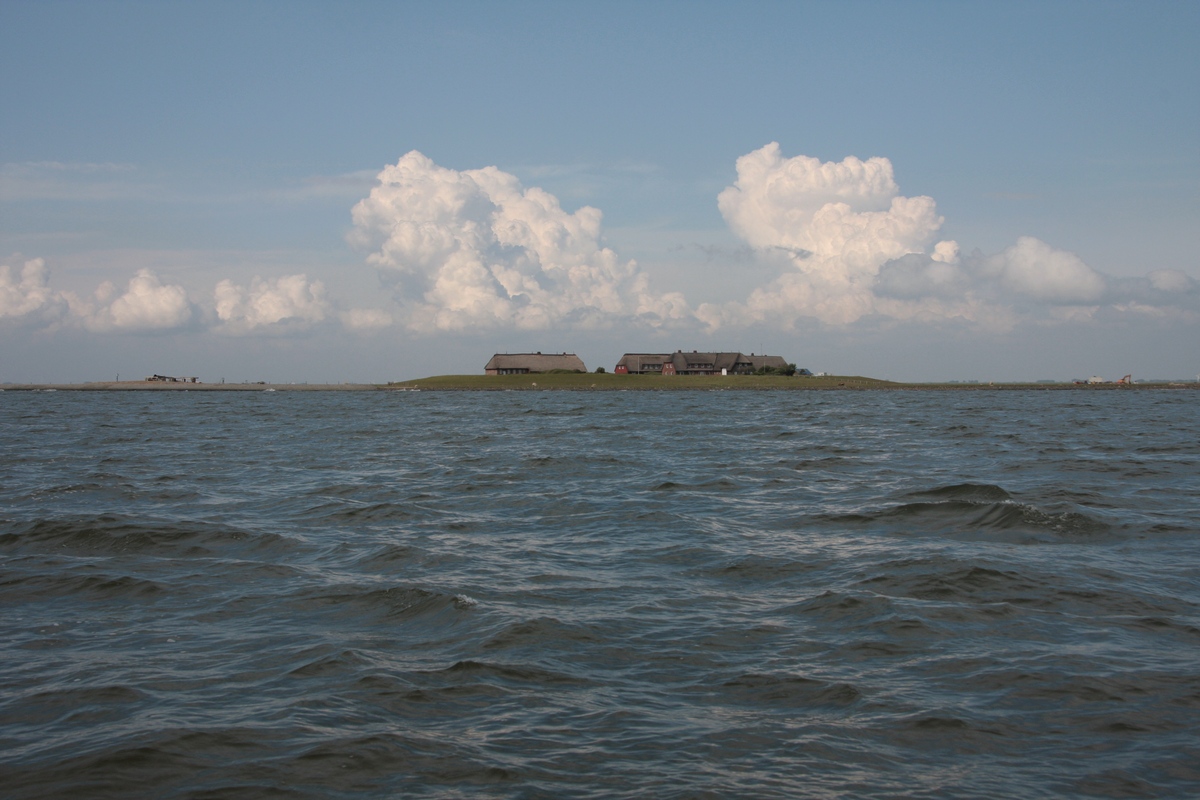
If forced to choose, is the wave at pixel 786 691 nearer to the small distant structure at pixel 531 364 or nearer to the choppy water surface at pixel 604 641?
the choppy water surface at pixel 604 641

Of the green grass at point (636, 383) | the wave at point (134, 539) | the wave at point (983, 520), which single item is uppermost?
the green grass at point (636, 383)

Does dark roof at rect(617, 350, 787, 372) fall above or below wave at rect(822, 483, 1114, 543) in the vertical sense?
above

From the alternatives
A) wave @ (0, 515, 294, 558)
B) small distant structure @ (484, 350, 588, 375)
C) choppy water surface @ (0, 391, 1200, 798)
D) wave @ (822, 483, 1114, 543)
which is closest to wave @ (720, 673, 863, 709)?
choppy water surface @ (0, 391, 1200, 798)

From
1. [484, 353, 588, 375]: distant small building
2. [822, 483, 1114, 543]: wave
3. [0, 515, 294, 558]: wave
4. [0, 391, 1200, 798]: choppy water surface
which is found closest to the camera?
[0, 391, 1200, 798]: choppy water surface

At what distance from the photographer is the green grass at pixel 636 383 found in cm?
16162

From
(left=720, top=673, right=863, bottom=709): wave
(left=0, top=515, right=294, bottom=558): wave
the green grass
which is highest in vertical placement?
the green grass

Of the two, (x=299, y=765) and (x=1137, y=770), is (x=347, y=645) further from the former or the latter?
(x=1137, y=770)

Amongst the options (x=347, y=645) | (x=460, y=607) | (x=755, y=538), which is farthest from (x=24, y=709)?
(x=755, y=538)

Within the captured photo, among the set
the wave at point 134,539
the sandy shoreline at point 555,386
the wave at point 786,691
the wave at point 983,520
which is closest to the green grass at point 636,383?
the sandy shoreline at point 555,386

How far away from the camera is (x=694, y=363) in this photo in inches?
7407

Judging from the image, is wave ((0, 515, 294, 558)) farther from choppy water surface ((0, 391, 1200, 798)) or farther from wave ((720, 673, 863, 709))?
wave ((720, 673, 863, 709))

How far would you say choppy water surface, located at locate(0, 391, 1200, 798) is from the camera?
7.71 metres

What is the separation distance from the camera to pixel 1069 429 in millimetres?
51688

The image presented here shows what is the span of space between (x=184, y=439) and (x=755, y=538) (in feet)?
126
